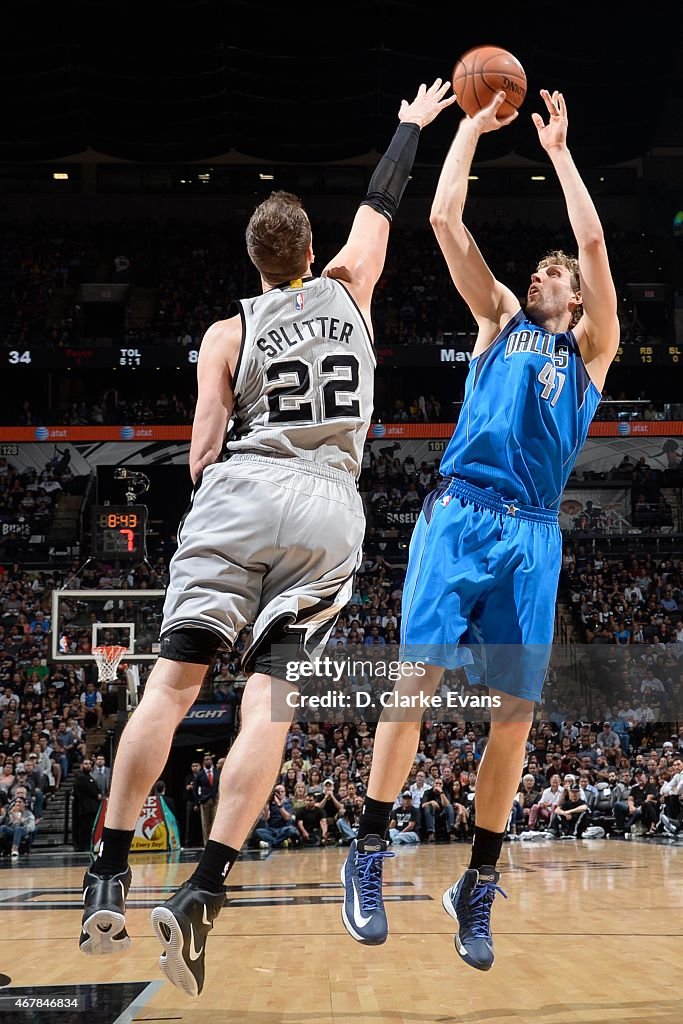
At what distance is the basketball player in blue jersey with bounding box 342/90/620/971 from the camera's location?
4.31 metres

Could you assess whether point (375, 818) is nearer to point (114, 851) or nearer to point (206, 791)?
point (114, 851)

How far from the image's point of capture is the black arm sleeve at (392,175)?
4391 millimetres

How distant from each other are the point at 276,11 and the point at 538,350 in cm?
2074

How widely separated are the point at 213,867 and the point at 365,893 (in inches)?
37.6

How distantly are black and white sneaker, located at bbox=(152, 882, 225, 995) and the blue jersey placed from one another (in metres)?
2.08

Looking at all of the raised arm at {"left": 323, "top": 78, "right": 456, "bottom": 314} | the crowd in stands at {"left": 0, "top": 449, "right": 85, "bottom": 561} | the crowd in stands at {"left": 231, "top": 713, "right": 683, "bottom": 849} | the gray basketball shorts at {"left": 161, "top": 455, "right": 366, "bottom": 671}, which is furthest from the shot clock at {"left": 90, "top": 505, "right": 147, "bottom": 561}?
the crowd in stands at {"left": 0, "top": 449, "right": 85, "bottom": 561}

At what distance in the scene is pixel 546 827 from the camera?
56.2 feet

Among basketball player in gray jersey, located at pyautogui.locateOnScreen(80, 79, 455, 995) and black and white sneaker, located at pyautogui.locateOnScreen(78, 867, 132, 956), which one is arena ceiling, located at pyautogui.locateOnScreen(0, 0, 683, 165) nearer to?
basketball player in gray jersey, located at pyautogui.locateOnScreen(80, 79, 455, 995)

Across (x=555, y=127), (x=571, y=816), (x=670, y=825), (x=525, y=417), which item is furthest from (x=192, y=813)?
(x=555, y=127)

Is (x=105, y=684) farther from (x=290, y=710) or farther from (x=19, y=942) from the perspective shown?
(x=290, y=710)

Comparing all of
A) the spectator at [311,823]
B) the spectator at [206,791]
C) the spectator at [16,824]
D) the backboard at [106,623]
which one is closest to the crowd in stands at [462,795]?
the spectator at [311,823]

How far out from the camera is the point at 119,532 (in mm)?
14844

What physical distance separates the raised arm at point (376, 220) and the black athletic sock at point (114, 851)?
84.0 inches

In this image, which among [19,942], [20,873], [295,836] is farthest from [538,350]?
[295,836]
